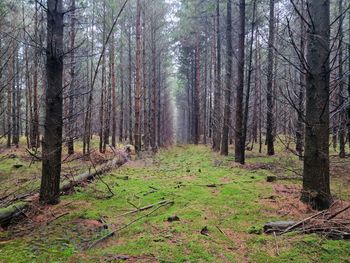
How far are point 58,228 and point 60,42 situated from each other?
3.53m

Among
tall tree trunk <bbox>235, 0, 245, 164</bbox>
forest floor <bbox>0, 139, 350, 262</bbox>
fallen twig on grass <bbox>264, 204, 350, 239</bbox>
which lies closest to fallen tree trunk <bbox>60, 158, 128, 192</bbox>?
forest floor <bbox>0, 139, 350, 262</bbox>

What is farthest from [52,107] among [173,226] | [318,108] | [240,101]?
[240,101]

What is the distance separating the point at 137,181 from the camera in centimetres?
830

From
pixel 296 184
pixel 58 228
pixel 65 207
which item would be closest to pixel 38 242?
pixel 58 228

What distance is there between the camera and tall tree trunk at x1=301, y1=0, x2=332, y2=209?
16.4 feet

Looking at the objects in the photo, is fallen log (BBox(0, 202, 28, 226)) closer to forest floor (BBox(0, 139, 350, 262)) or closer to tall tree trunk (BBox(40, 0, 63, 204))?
forest floor (BBox(0, 139, 350, 262))

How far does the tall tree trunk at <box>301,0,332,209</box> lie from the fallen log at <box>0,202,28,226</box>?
5.21m

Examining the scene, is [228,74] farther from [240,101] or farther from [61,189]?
[61,189]

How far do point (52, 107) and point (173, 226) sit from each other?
10.9 ft

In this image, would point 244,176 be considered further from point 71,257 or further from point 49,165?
point 71,257

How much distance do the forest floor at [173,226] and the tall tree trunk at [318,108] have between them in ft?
1.38

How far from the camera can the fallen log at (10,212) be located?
476cm

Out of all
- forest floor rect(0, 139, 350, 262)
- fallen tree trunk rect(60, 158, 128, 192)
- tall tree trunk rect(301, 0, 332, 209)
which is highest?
tall tree trunk rect(301, 0, 332, 209)

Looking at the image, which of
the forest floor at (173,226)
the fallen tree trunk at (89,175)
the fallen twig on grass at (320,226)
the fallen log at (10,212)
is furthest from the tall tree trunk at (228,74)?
the fallen log at (10,212)
